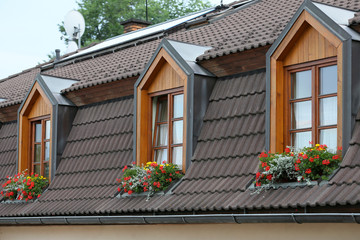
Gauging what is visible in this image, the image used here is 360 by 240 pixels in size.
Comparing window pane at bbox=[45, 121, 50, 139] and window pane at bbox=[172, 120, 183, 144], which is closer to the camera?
window pane at bbox=[172, 120, 183, 144]

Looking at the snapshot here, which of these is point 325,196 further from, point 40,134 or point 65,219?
point 40,134

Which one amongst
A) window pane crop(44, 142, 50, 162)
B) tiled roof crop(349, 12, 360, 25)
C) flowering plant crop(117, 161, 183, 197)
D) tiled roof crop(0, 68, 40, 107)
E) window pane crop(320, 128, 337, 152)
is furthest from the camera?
tiled roof crop(0, 68, 40, 107)

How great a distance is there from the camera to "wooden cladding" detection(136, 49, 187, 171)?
1403cm

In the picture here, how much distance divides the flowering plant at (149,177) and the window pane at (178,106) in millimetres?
841

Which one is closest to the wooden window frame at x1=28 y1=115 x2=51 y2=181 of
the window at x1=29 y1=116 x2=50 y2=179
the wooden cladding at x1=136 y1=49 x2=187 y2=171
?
the window at x1=29 y1=116 x2=50 y2=179

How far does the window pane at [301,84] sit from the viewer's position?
37.7ft

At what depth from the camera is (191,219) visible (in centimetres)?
1201

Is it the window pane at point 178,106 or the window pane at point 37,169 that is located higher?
the window pane at point 178,106

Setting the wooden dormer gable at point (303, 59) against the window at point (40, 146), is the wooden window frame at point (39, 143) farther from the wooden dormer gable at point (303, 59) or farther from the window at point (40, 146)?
the wooden dormer gable at point (303, 59)

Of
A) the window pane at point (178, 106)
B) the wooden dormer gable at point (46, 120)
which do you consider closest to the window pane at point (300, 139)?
the window pane at point (178, 106)

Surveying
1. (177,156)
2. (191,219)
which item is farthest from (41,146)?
(191,219)

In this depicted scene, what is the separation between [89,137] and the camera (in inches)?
632

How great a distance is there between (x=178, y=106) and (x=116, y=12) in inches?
1349

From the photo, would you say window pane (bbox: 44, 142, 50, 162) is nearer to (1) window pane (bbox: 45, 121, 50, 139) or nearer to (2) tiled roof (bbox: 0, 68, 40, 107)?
(1) window pane (bbox: 45, 121, 50, 139)
